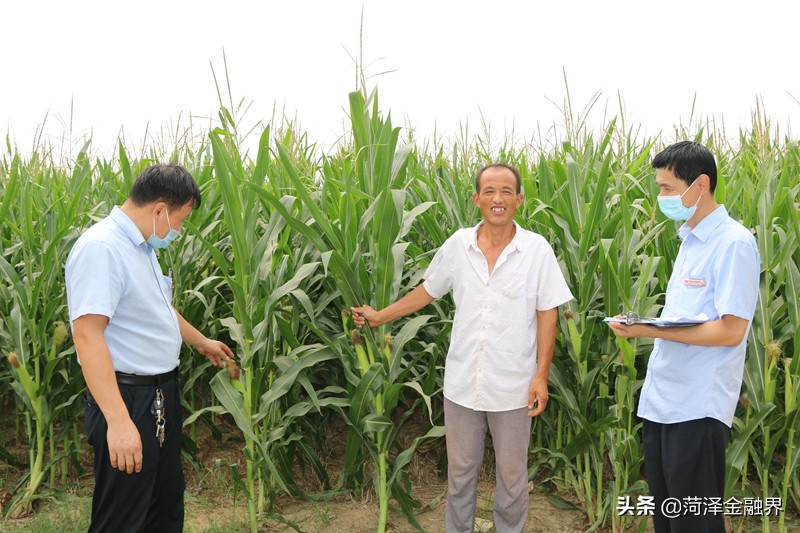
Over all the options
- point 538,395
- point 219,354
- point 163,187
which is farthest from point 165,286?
point 538,395

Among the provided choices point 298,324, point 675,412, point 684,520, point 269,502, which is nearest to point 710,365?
point 675,412

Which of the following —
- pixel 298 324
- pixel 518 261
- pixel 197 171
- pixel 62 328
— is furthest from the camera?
pixel 197 171

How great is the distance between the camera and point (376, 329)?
12.4 feet

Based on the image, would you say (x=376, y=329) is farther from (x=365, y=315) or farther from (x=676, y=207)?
(x=676, y=207)

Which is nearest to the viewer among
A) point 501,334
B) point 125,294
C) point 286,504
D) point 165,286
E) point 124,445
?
point 124,445

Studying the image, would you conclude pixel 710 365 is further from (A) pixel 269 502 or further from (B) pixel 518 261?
(A) pixel 269 502

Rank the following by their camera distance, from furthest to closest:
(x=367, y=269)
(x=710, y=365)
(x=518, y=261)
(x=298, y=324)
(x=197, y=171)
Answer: (x=197, y=171) < (x=298, y=324) < (x=367, y=269) < (x=518, y=261) < (x=710, y=365)

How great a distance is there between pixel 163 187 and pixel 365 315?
3.93 feet

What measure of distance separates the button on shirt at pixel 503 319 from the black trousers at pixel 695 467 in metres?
0.68

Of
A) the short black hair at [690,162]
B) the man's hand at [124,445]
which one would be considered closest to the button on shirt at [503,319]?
the short black hair at [690,162]

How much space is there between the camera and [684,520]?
296 centimetres

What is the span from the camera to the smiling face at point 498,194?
10.5ft

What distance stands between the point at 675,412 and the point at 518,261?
0.94 m

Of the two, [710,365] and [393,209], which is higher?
[393,209]
